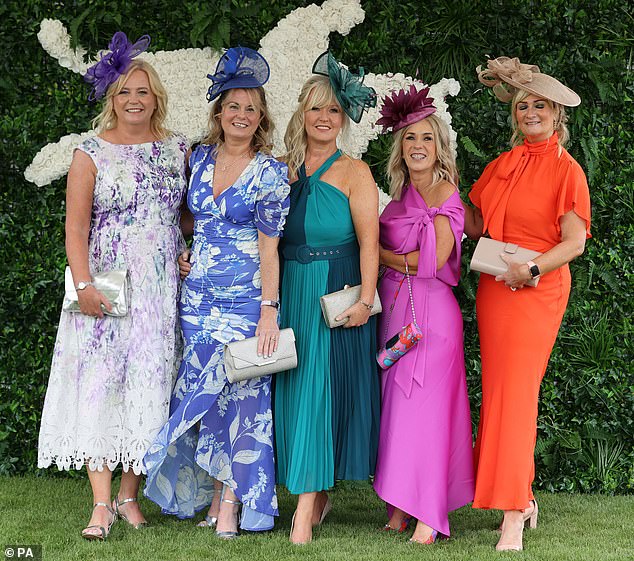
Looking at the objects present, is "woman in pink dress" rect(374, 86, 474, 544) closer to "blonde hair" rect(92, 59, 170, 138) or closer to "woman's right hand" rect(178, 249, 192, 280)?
"woman's right hand" rect(178, 249, 192, 280)

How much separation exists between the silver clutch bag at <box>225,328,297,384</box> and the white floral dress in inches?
16.5

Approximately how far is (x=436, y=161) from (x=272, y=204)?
2.85 ft

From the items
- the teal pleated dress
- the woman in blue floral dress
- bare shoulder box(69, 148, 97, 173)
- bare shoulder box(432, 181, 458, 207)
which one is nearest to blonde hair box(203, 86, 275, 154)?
the woman in blue floral dress

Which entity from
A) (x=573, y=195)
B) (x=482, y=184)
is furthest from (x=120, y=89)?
(x=573, y=195)

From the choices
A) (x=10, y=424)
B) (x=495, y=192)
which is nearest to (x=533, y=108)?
(x=495, y=192)

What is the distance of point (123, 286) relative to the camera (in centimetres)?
459

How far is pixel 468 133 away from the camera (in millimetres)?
5930

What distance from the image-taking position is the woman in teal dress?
4660mm

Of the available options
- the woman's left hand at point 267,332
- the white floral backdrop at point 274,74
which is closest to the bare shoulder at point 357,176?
the woman's left hand at point 267,332

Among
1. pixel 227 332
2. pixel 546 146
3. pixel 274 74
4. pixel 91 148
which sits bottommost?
pixel 227 332

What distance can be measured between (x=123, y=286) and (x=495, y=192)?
183 centimetres

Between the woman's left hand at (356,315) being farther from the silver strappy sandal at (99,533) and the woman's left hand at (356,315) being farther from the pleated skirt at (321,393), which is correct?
the silver strappy sandal at (99,533)

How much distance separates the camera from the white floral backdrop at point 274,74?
588cm

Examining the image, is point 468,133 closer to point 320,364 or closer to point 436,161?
point 436,161
